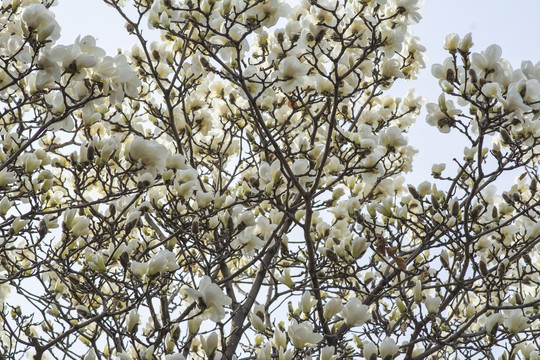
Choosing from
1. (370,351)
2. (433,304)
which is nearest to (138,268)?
(370,351)

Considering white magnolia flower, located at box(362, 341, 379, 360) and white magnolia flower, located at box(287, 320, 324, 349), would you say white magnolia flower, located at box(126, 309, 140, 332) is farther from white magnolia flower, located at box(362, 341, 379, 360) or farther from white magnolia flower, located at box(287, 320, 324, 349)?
white magnolia flower, located at box(362, 341, 379, 360)

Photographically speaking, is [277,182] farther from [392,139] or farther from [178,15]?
[178,15]

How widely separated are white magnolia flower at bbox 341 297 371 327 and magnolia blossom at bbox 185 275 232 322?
22.8 inches

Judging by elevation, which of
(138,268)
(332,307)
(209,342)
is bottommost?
(209,342)

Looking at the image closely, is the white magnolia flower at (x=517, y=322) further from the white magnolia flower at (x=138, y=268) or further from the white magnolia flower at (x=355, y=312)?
the white magnolia flower at (x=138, y=268)

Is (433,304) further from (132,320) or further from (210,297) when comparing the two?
Result: (132,320)

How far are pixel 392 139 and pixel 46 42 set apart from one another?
1434mm

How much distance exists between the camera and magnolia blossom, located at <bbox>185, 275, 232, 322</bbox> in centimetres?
176

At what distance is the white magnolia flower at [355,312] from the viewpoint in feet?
7.00

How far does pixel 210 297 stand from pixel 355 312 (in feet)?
2.19

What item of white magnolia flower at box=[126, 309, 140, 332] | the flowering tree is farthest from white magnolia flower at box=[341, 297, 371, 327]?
white magnolia flower at box=[126, 309, 140, 332]

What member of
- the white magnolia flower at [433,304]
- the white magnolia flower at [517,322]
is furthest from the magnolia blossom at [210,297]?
the white magnolia flower at [517,322]

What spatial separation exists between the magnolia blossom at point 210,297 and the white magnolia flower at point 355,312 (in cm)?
58

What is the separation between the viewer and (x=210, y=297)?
1772mm
